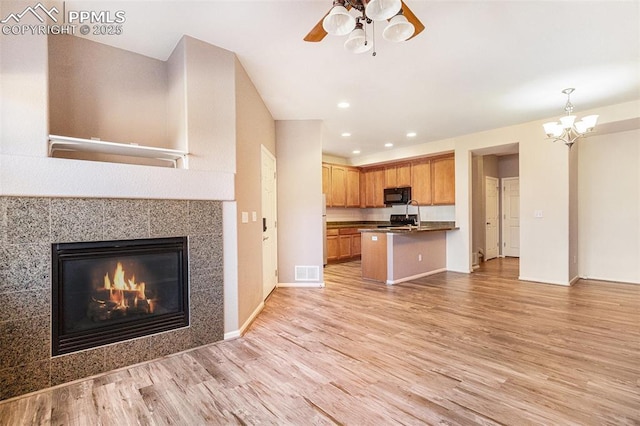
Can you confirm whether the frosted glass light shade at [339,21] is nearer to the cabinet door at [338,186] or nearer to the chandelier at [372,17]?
the chandelier at [372,17]

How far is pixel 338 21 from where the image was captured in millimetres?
1829

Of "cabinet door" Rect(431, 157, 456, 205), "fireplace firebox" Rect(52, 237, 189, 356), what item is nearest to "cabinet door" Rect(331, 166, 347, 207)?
"cabinet door" Rect(431, 157, 456, 205)

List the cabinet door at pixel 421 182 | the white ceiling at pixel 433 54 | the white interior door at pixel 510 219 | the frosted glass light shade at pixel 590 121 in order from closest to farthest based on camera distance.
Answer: the white ceiling at pixel 433 54 < the frosted glass light shade at pixel 590 121 < the cabinet door at pixel 421 182 < the white interior door at pixel 510 219

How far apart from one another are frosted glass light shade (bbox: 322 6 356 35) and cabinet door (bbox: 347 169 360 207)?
6.12 metres

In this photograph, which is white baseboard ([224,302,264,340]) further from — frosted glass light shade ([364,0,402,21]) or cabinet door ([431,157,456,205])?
cabinet door ([431,157,456,205])

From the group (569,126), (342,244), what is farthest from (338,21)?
(342,244)

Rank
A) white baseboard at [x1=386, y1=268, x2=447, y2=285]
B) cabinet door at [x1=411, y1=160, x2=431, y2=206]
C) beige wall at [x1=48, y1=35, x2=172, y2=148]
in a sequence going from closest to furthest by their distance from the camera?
beige wall at [x1=48, y1=35, x2=172, y2=148] → white baseboard at [x1=386, y1=268, x2=447, y2=285] → cabinet door at [x1=411, y1=160, x2=431, y2=206]

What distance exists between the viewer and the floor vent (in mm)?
4863

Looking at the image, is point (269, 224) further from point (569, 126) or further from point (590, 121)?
point (590, 121)

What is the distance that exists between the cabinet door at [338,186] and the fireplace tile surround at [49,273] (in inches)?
200

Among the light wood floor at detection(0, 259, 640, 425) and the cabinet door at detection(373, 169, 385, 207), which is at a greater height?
the cabinet door at detection(373, 169, 385, 207)

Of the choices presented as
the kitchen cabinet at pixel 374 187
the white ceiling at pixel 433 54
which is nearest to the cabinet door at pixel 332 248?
the kitchen cabinet at pixel 374 187

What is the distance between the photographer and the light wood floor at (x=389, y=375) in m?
1.77

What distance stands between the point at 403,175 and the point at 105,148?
6.34m
